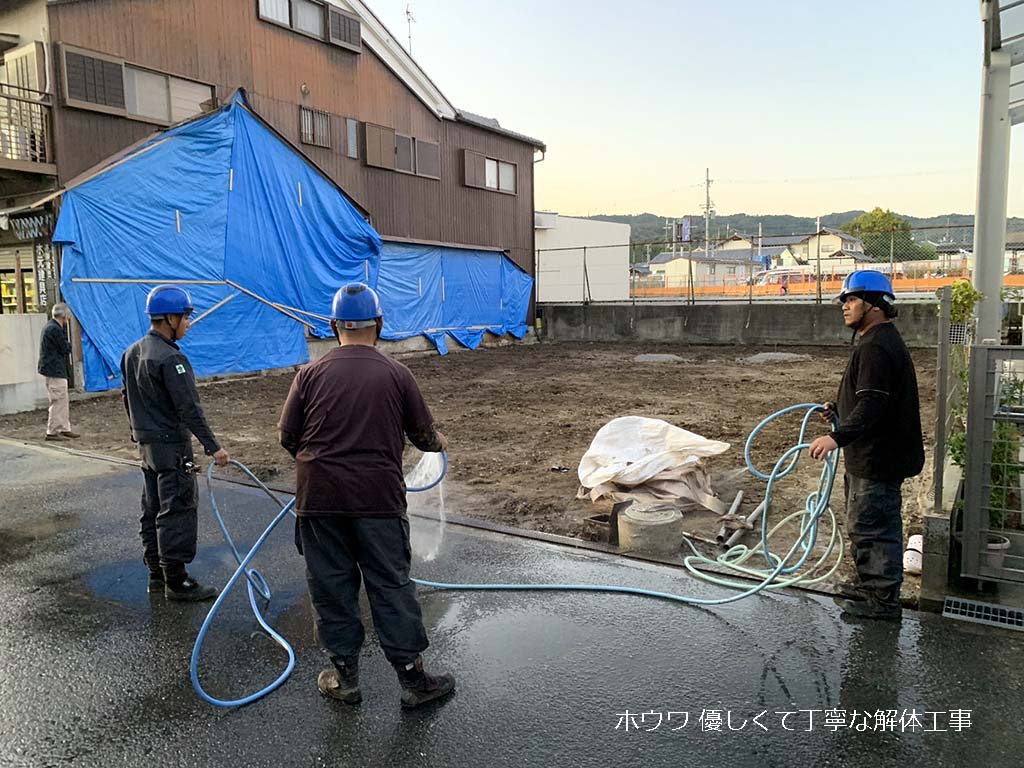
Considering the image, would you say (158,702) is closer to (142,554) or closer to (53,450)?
(142,554)

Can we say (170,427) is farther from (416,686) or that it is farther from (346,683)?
(416,686)

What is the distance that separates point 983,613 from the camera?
12.3 feet

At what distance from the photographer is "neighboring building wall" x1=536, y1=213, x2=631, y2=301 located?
34.2 metres

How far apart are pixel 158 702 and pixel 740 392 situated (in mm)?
10749

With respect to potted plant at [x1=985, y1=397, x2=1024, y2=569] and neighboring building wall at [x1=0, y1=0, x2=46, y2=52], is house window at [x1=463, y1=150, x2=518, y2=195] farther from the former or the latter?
potted plant at [x1=985, y1=397, x2=1024, y2=569]

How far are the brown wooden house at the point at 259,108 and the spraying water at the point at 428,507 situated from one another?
893cm

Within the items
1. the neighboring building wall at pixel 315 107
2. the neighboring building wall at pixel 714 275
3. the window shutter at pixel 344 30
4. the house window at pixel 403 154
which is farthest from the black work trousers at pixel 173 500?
the neighboring building wall at pixel 714 275

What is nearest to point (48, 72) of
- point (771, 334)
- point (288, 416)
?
point (288, 416)

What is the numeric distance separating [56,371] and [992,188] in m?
A: 10.4

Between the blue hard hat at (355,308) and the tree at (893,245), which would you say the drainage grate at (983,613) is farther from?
the tree at (893,245)

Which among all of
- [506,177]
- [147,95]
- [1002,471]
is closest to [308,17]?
[147,95]

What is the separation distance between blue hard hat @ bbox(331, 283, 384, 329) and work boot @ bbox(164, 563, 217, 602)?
2202 mm

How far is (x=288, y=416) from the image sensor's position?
2.94 meters

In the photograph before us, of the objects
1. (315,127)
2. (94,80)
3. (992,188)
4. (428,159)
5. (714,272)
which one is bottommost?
(992,188)
